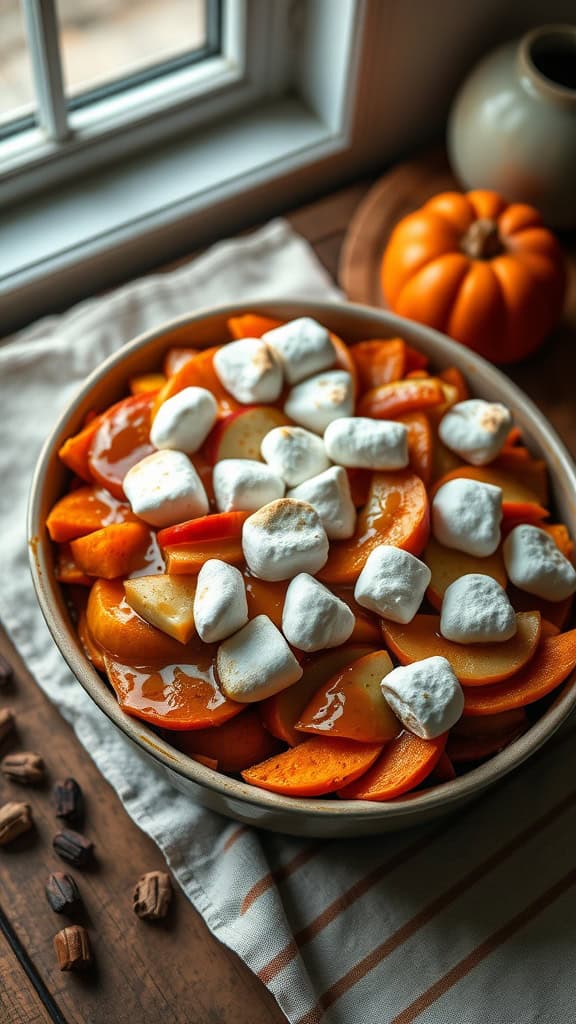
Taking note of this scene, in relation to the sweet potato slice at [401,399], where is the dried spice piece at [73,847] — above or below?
below

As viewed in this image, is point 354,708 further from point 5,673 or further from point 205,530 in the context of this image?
point 5,673

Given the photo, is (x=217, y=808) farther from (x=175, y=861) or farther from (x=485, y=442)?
(x=485, y=442)

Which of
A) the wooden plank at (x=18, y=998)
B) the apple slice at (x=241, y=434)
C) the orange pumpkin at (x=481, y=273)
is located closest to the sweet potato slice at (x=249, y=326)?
the apple slice at (x=241, y=434)

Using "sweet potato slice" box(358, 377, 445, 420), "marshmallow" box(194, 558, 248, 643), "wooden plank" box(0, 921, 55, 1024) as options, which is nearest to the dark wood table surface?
"wooden plank" box(0, 921, 55, 1024)

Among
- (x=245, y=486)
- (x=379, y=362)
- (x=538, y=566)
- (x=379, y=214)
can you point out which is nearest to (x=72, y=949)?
(x=245, y=486)

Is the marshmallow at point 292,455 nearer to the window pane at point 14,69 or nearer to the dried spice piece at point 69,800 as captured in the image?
the dried spice piece at point 69,800

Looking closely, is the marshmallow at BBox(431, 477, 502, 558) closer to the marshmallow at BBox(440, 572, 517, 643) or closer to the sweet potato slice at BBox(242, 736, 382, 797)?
the marshmallow at BBox(440, 572, 517, 643)

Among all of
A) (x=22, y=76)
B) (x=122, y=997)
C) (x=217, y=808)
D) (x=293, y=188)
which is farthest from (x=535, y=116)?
(x=122, y=997)

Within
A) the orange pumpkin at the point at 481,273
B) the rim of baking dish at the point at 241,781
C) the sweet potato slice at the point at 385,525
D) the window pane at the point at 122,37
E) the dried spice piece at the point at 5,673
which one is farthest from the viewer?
the window pane at the point at 122,37
